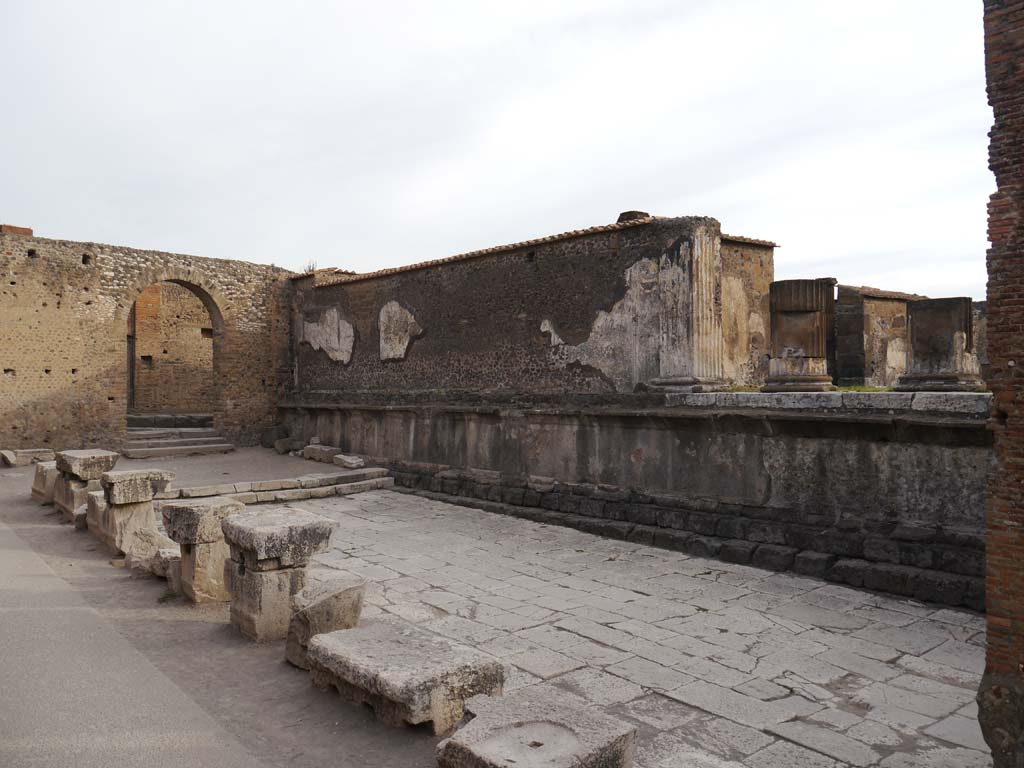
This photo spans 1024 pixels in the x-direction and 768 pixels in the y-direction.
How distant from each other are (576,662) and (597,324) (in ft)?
17.8

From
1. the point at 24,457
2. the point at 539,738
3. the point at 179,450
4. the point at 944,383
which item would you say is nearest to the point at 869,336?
the point at 944,383

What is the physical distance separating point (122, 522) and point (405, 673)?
5297mm

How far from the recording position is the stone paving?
3594 mm

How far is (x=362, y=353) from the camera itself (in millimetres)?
13594

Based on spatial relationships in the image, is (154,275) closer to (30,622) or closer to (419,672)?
(30,622)

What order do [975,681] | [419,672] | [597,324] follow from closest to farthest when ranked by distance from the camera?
[419,672], [975,681], [597,324]

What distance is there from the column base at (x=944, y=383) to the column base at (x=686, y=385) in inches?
77.0

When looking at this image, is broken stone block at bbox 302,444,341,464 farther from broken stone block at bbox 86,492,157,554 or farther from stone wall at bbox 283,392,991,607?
broken stone block at bbox 86,492,157,554

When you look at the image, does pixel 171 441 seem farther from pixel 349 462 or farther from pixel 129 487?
pixel 129 487

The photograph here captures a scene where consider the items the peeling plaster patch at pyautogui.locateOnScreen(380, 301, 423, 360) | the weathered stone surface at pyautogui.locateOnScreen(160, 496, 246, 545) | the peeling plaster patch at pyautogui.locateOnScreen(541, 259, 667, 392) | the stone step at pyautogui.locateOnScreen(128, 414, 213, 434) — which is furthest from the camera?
the stone step at pyautogui.locateOnScreen(128, 414, 213, 434)

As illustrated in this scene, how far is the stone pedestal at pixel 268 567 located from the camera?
193 inches

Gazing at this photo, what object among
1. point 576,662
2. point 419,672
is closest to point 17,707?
point 419,672

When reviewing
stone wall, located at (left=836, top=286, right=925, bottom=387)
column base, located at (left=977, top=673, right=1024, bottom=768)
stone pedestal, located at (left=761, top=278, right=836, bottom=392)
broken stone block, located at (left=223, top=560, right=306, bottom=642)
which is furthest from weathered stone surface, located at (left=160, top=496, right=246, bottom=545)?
stone wall, located at (left=836, top=286, right=925, bottom=387)

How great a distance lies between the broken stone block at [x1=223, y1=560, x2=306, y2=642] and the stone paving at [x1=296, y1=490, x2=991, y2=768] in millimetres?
621
